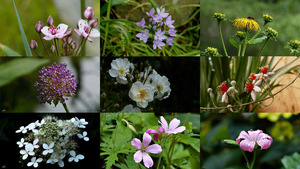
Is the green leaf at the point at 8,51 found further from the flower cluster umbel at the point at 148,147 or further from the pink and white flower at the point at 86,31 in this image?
the flower cluster umbel at the point at 148,147

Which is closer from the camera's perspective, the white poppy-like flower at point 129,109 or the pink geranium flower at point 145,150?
the pink geranium flower at point 145,150

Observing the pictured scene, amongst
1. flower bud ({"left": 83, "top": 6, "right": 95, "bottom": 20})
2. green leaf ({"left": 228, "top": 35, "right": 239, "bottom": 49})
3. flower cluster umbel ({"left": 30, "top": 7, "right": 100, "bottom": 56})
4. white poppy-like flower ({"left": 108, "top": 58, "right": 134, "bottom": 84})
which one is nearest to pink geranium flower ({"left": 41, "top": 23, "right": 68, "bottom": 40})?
flower cluster umbel ({"left": 30, "top": 7, "right": 100, "bottom": 56})

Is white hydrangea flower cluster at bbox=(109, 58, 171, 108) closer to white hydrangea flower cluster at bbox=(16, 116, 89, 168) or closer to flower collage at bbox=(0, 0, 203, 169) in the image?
flower collage at bbox=(0, 0, 203, 169)

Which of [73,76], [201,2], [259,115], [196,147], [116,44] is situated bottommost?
[196,147]

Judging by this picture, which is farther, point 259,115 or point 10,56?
point 259,115

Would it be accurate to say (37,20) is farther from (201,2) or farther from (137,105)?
(201,2)

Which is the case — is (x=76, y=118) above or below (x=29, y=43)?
below

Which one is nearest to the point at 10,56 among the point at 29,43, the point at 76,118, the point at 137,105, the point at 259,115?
the point at 29,43

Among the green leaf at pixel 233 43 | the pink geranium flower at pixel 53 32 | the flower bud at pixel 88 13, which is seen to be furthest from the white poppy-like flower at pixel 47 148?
the green leaf at pixel 233 43
